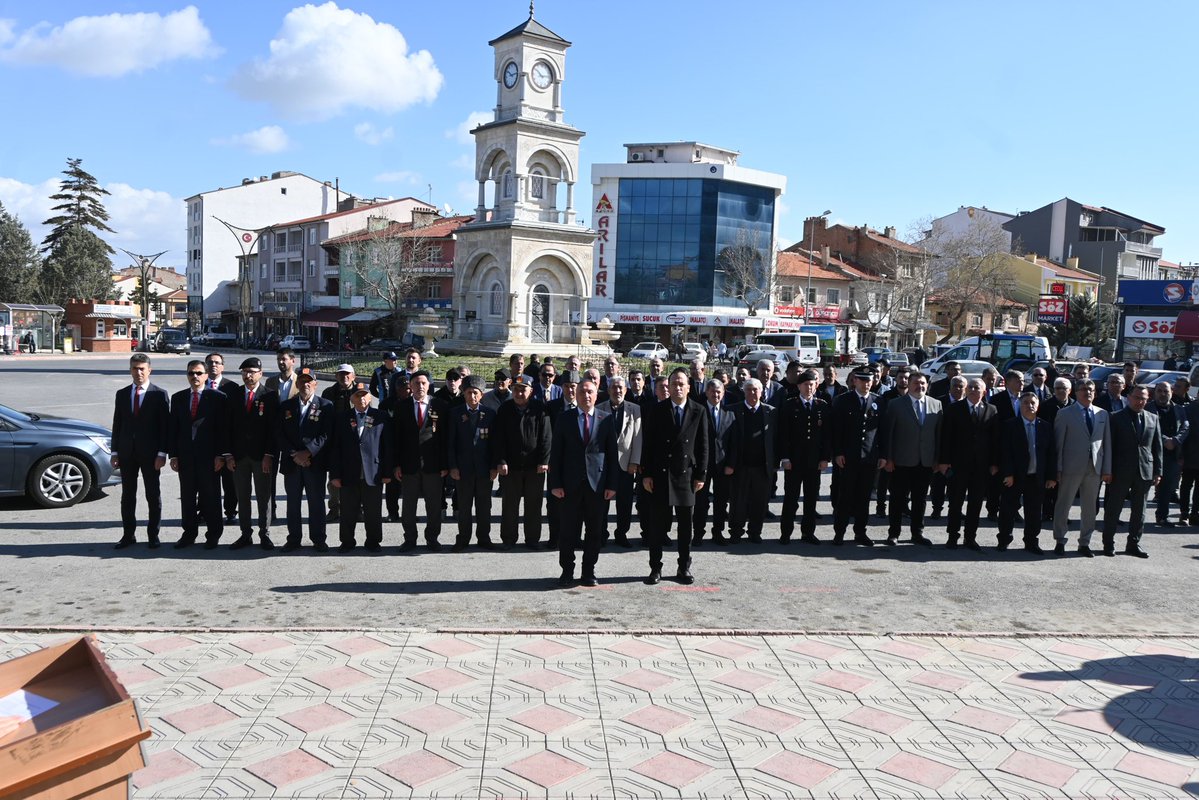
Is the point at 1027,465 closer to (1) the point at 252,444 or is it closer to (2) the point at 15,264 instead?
(1) the point at 252,444

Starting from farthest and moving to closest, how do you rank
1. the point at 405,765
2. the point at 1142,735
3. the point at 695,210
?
1. the point at 695,210
2. the point at 1142,735
3. the point at 405,765

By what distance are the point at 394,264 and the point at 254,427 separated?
160ft

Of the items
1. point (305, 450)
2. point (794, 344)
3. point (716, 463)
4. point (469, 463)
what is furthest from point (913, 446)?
point (794, 344)

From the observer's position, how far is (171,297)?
347 ft

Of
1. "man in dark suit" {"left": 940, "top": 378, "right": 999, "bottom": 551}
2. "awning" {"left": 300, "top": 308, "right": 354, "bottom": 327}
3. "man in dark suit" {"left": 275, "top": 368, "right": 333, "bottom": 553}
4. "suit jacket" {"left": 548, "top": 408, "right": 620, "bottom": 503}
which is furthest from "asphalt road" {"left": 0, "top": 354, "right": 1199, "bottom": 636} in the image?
"awning" {"left": 300, "top": 308, "right": 354, "bottom": 327}

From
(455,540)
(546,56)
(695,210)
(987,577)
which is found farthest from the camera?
(695,210)

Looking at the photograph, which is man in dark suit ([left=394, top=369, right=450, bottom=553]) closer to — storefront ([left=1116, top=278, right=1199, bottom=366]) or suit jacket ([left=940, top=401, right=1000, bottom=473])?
suit jacket ([left=940, top=401, right=1000, bottom=473])

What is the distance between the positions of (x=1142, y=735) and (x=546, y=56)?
109 ft

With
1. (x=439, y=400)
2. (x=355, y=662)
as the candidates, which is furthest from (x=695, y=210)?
(x=355, y=662)

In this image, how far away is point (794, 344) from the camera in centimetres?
4631

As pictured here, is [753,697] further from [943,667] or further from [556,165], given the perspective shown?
[556,165]

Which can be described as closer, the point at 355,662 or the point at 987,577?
the point at 355,662

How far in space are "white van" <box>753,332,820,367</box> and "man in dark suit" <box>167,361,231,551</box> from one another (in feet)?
130

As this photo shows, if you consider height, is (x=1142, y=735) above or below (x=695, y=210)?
below
